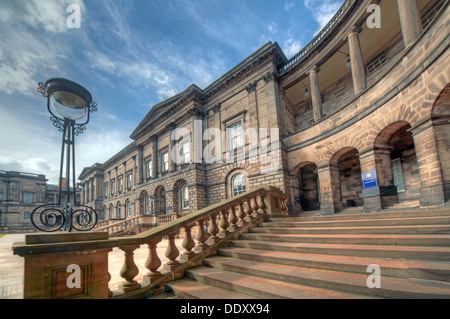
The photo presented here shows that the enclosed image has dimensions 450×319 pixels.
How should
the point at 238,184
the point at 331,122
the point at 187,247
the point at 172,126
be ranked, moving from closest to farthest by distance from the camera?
the point at 187,247 < the point at 331,122 < the point at 238,184 < the point at 172,126

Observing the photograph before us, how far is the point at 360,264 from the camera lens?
281 centimetres

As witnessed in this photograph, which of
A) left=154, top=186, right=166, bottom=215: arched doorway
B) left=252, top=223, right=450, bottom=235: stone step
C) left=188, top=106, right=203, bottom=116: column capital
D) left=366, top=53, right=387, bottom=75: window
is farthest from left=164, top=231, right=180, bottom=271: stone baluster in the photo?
left=154, top=186, right=166, bottom=215: arched doorway

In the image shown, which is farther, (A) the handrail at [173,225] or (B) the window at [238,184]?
(B) the window at [238,184]

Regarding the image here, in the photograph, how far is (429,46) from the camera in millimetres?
5547

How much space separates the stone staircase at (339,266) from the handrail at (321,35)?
10.4m

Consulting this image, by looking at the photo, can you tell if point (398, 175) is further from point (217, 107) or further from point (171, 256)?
point (217, 107)

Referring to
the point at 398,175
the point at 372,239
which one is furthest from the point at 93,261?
the point at 398,175

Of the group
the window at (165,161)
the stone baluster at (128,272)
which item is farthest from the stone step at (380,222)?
the window at (165,161)

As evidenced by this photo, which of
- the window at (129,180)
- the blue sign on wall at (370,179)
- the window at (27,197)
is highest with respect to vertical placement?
the window at (129,180)

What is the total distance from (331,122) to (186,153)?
12.0m

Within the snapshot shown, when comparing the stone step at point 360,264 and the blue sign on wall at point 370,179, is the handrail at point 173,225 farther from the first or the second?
the blue sign on wall at point 370,179

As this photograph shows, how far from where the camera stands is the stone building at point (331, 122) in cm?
574

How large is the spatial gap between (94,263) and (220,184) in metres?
13.0
